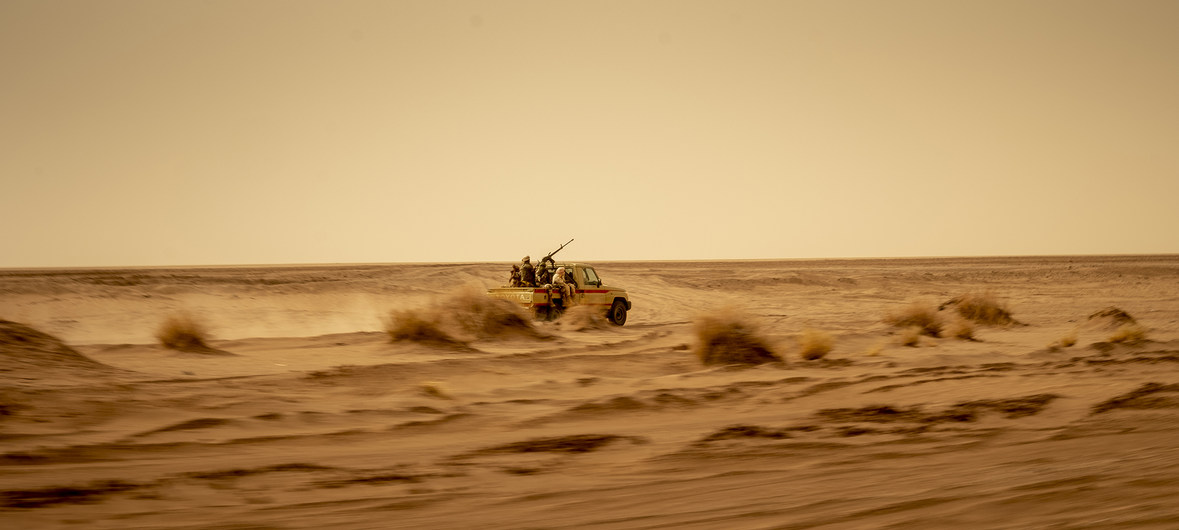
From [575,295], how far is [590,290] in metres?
0.69

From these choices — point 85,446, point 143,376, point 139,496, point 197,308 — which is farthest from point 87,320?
point 139,496

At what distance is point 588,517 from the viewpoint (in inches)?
228

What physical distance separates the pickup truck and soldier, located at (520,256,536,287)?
62cm

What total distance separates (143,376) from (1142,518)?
10.6 metres

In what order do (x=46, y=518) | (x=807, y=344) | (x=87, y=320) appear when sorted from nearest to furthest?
(x=46, y=518) < (x=807, y=344) < (x=87, y=320)

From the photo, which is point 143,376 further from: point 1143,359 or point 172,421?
point 1143,359

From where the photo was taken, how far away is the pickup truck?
24234 mm

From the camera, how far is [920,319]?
22.3 m

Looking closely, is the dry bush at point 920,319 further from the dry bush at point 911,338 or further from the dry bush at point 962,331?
the dry bush at point 911,338

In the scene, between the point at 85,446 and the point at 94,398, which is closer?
the point at 85,446

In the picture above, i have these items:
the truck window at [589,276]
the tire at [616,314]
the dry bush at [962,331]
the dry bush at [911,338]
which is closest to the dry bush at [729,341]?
the dry bush at [911,338]

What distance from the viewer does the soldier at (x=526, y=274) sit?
2567cm

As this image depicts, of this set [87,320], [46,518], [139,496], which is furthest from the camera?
[87,320]

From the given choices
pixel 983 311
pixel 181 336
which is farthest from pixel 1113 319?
pixel 181 336
